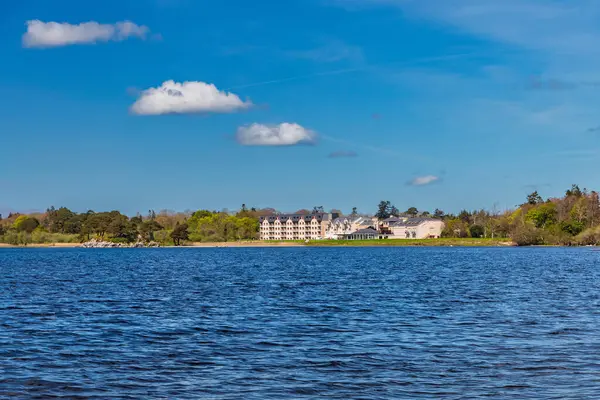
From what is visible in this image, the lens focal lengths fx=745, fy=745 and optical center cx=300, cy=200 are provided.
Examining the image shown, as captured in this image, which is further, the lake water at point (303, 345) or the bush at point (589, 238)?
the bush at point (589, 238)

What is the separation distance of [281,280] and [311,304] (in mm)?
23448

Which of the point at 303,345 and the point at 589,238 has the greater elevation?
the point at 589,238

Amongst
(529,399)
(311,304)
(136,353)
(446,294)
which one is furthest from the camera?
(446,294)

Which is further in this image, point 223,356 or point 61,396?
point 223,356

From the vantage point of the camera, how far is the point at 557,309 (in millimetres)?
37031

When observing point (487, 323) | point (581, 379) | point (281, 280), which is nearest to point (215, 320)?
point (487, 323)

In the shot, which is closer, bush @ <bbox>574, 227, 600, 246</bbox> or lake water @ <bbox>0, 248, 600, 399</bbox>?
lake water @ <bbox>0, 248, 600, 399</bbox>

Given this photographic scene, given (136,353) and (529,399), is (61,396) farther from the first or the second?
(529,399)

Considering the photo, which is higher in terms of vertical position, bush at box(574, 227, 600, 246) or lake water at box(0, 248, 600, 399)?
bush at box(574, 227, 600, 246)

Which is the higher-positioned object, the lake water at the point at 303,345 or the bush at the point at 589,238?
the bush at the point at 589,238

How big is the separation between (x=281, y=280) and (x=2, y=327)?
113ft

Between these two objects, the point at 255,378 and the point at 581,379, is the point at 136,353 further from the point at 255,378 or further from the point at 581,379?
the point at 581,379

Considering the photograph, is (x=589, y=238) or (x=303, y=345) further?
(x=589, y=238)

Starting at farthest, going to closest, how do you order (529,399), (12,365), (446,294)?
(446,294)
(12,365)
(529,399)
